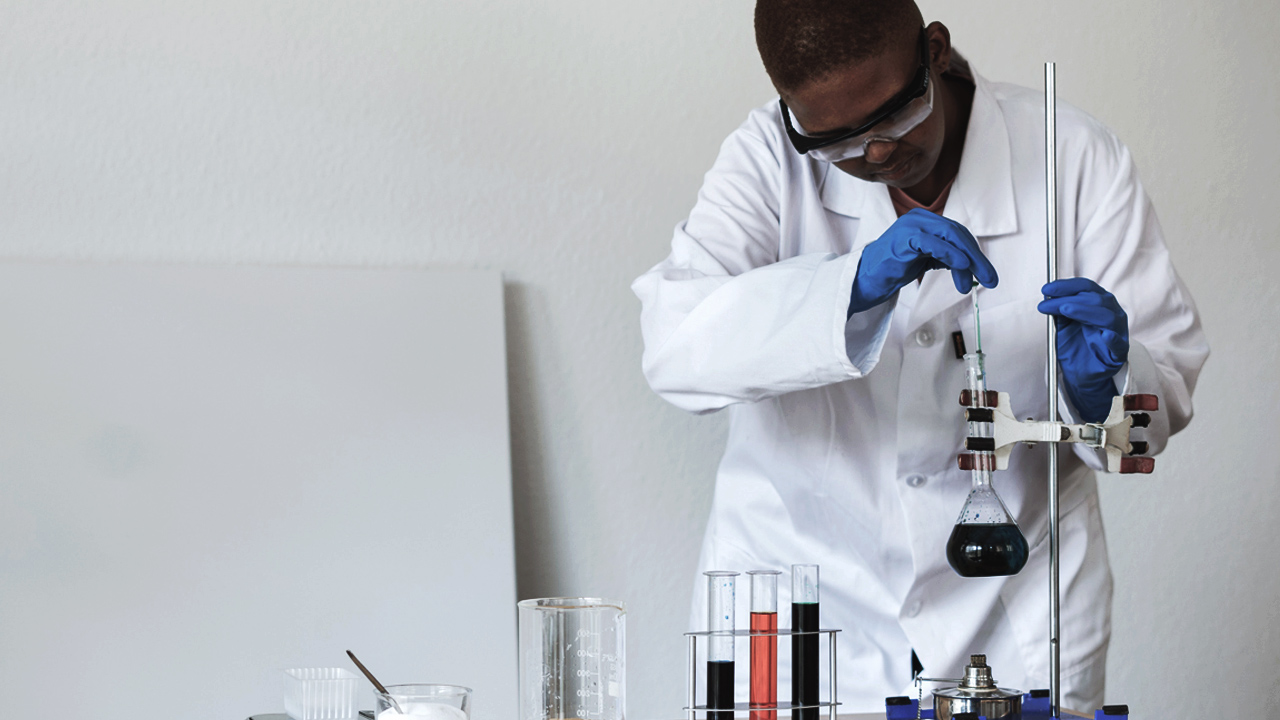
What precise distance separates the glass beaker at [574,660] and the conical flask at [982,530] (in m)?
0.36

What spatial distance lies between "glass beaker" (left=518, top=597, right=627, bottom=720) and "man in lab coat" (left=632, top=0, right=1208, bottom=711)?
0.48 meters

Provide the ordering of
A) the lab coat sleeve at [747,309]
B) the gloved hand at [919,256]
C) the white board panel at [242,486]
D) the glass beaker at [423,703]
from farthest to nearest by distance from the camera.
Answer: the white board panel at [242,486] → the lab coat sleeve at [747,309] → the gloved hand at [919,256] → the glass beaker at [423,703]

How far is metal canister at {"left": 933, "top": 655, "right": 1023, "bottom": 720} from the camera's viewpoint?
89cm

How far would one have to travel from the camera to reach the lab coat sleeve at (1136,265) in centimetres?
143

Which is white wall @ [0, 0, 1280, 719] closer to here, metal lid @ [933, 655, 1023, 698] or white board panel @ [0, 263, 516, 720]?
white board panel @ [0, 263, 516, 720]

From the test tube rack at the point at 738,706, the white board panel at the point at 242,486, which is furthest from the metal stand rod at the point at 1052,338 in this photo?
the white board panel at the point at 242,486

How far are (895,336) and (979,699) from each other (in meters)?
0.70

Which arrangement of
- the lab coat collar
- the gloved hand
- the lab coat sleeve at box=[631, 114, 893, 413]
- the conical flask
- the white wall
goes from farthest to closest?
the white wall
the lab coat collar
the lab coat sleeve at box=[631, 114, 893, 413]
the gloved hand
the conical flask

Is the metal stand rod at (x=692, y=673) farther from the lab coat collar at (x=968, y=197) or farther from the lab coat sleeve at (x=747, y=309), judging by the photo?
the lab coat collar at (x=968, y=197)

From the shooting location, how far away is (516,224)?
222cm

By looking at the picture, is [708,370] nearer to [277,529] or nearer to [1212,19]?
[277,529]

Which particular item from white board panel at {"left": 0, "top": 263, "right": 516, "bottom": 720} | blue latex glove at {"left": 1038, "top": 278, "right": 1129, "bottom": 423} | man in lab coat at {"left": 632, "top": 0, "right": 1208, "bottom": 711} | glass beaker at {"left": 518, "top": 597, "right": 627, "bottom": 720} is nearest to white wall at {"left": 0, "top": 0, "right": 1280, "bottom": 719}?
white board panel at {"left": 0, "top": 263, "right": 516, "bottom": 720}

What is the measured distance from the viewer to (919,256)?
1136mm

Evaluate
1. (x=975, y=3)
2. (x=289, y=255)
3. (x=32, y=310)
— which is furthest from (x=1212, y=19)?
(x=32, y=310)
